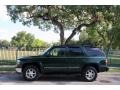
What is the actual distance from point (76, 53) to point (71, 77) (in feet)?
5.45

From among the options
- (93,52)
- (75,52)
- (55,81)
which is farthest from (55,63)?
(93,52)

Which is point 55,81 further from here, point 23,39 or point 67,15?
point 23,39

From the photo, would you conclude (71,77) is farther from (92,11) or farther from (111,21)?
(111,21)

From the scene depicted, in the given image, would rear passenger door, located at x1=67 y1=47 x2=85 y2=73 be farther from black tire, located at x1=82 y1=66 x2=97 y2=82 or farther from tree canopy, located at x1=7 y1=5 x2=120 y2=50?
tree canopy, located at x1=7 y1=5 x2=120 y2=50

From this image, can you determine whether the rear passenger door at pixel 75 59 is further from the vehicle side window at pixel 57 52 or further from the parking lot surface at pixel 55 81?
the parking lot surface at pixel 55 81

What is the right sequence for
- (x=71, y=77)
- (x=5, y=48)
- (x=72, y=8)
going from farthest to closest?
1. (x=5, y=48)
2. (x=72, y=8)
3. (x=71, y=77)

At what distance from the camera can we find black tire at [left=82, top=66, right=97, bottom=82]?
13.5 m

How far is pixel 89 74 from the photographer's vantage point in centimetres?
1358

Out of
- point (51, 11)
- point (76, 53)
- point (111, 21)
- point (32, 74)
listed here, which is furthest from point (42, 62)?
point (111, 21)

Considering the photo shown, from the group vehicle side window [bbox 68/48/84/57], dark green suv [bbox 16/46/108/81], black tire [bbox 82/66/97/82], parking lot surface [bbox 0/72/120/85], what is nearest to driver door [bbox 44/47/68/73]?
dark green suv [bbox 16/46/108/81]

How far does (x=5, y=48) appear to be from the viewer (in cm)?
3184

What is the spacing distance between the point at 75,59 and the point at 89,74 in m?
0.96

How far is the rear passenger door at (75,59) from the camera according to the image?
44.3 feet

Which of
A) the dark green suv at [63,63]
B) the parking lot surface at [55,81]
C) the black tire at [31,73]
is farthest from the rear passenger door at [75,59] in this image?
the black tire at [31,73]
